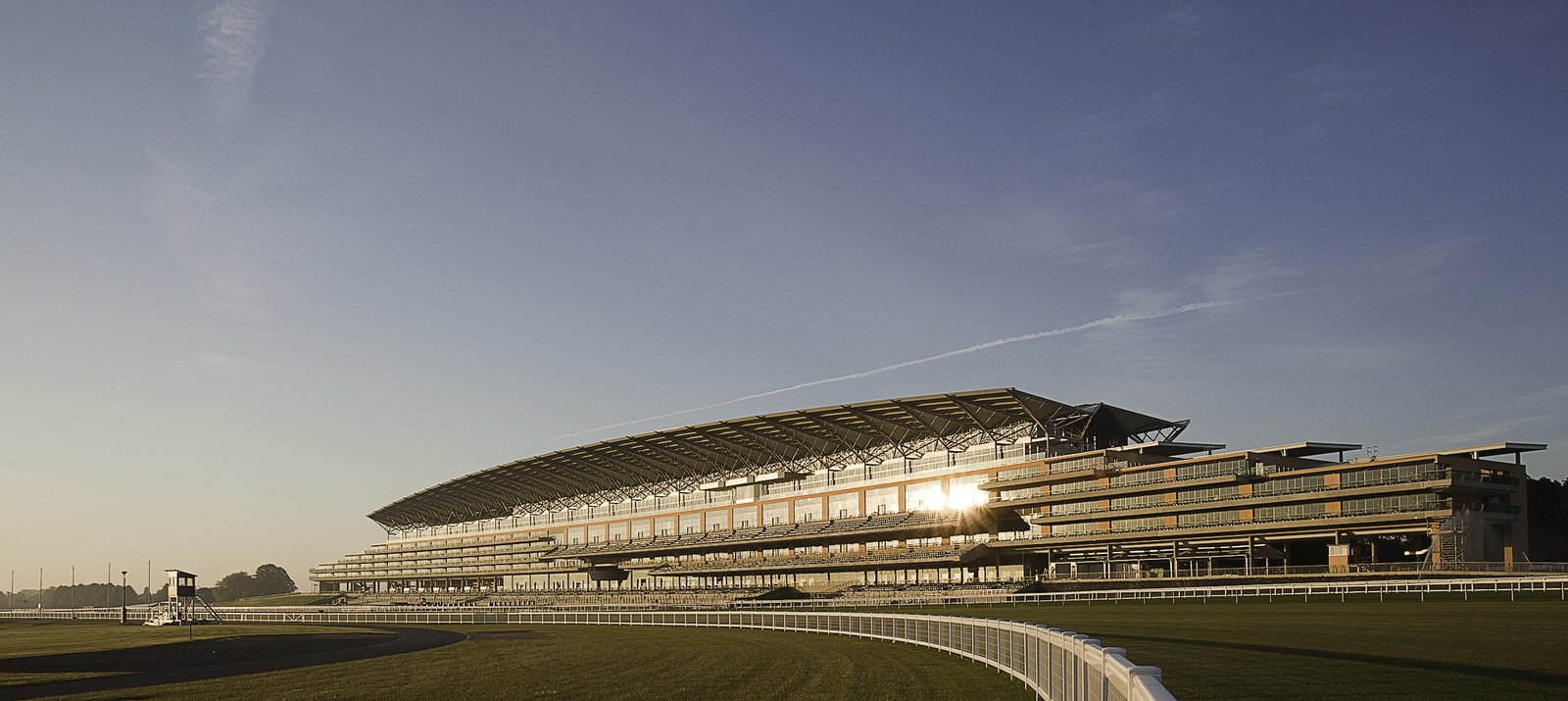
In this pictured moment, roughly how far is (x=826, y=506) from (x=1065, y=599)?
49076 millimetres

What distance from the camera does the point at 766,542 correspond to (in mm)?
128250

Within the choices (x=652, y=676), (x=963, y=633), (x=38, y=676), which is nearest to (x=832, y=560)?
(x=963, y=633)

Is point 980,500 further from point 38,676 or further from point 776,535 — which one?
point 38,676

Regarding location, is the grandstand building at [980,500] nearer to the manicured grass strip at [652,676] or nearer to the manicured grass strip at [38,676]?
the manicured grass strip at [652,676]

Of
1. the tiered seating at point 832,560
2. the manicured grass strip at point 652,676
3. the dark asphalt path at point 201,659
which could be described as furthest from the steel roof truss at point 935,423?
the manicured grass strip at point 652,676

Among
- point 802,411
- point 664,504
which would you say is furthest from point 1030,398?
point 664,504

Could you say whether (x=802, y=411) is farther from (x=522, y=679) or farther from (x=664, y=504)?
(x=522, y=679)

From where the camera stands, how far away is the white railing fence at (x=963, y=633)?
8.52m

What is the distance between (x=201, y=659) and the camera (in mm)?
39281

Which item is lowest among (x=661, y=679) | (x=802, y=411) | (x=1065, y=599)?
(x=1065, y=599)

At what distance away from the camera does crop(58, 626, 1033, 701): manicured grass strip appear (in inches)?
917

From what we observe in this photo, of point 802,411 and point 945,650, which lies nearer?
point 945,650

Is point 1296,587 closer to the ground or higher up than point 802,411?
closer to the ground

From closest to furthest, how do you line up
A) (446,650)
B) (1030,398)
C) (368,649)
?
(446,650) → (368,649) → (1030,398)
